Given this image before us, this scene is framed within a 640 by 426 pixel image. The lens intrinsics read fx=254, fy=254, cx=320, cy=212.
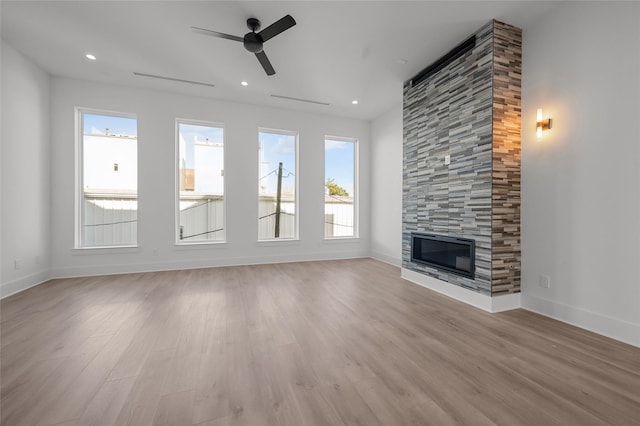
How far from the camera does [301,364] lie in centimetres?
179

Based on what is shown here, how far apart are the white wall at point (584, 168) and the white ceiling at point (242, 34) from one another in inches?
20.6

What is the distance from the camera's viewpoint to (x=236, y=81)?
4.12 metres

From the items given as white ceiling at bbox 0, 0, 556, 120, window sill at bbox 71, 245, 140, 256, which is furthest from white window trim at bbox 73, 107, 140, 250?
white ceiling at bbox 0, 0, 556, 120

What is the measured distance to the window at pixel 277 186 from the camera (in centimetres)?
537

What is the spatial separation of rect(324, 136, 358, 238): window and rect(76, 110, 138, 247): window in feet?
12.4

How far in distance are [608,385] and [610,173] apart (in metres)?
1.72

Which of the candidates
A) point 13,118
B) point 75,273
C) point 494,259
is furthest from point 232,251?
point 494,259

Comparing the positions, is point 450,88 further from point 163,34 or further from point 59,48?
point 59,48

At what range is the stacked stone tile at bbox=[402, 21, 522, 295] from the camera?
2.77 m

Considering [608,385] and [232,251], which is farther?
[232,251]

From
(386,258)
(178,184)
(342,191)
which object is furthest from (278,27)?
(386,258)

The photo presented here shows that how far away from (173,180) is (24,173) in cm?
179

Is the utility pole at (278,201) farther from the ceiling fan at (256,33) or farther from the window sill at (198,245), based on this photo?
the ceiling fan at (256,33)

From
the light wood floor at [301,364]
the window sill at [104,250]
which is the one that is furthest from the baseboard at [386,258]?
the window sill at [104,250]
